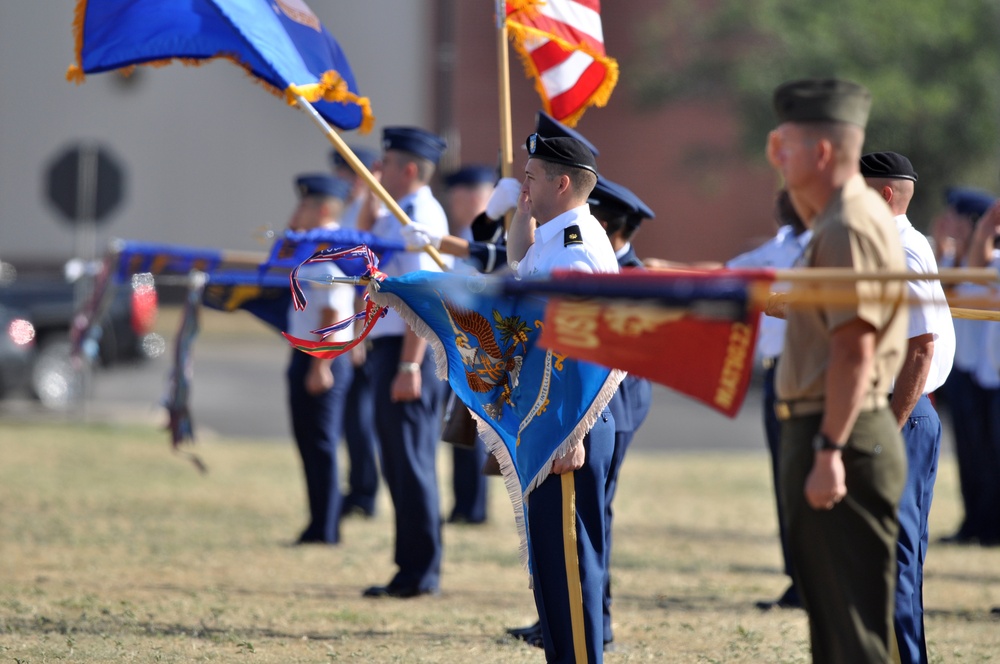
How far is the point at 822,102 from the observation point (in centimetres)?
378

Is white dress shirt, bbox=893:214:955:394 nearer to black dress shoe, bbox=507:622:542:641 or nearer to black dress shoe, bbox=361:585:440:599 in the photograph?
black dress shoe, bbox=507:622:542:641

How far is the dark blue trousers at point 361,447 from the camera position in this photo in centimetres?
1004

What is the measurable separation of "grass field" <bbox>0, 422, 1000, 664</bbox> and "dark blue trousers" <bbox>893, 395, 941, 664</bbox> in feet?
3.38

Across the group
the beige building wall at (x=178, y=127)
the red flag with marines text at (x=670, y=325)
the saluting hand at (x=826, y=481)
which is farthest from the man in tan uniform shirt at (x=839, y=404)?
the beige building wall at (x=178, y=127)

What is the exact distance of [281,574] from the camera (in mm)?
7789

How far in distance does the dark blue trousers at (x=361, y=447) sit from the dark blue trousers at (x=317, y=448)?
1.19 meters

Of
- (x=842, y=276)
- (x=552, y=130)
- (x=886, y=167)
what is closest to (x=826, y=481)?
(x=842, y=276)

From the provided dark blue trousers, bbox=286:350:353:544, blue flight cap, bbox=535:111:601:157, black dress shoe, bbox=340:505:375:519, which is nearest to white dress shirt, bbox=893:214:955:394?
blue flight cap, bbox=535:111:601:157

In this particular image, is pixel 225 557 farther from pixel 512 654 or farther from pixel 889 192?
pixel 889 192

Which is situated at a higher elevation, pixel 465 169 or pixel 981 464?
pixel 465 169

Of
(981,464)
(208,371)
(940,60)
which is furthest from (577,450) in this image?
(940,60)

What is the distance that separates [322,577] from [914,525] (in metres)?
3.79

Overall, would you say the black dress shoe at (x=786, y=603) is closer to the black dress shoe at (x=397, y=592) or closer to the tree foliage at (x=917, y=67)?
the black dress shoe at (x=397, y=592)

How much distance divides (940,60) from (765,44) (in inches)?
203
